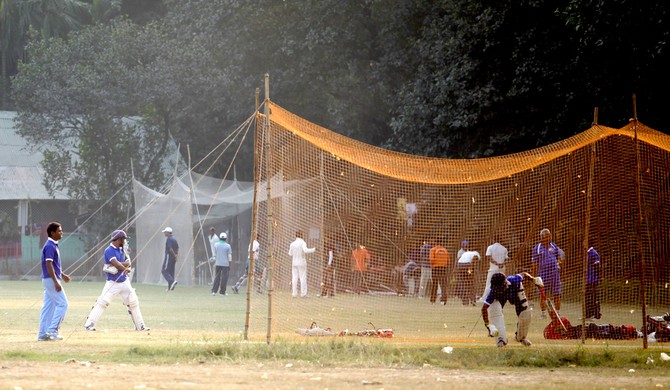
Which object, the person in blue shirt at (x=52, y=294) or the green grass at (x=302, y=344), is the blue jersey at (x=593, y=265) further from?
the person in blue shirt at (x=52, y=294)

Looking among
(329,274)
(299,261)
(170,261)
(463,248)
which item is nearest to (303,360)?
(463,248)

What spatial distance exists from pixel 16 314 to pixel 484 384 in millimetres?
13960

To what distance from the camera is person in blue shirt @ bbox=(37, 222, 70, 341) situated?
1658cm

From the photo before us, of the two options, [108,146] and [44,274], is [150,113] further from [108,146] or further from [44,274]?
[44,274]

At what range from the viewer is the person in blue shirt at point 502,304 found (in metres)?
16.4

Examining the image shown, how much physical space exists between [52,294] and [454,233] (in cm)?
1131

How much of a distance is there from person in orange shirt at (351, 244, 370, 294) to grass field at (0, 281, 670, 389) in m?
4.74

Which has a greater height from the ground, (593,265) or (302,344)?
(593,265)

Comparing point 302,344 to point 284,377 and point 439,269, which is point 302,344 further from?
point 439,269

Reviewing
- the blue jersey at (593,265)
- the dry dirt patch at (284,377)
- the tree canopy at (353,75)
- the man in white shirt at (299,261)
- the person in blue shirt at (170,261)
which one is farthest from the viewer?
the person in blue shirt at (170,261)

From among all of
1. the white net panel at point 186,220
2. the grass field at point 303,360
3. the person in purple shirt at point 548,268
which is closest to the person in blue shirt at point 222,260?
the white net panel at point 186,220

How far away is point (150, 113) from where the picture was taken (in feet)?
165

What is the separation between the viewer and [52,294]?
54.4 feet

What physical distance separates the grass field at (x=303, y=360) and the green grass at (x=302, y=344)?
0.05 ft
